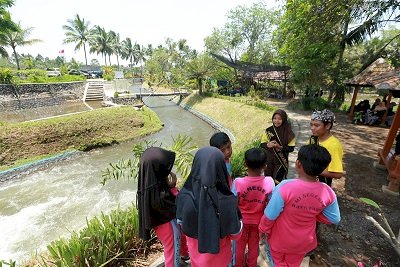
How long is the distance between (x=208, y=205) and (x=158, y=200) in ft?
1.88

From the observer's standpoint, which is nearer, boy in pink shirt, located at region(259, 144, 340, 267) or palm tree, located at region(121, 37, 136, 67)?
boy in pink shirt, located at region(259, 144, 340, 267)

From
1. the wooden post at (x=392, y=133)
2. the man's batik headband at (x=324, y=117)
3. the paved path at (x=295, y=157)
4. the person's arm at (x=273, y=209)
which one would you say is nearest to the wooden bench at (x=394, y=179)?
the wooden post at (x=392, y=133)

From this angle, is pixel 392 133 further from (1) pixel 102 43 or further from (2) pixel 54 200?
(1) pixel 102 43

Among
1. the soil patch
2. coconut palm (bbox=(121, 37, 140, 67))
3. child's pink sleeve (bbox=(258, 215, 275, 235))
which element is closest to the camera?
child's pink sleeve (bbox=(258, 215, 275, 235))

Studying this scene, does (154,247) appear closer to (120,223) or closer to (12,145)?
(120,223)

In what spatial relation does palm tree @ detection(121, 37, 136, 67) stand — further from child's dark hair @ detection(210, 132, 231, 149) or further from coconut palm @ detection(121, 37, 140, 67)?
child's dark hair @ detection(210, 132, 231, 149)

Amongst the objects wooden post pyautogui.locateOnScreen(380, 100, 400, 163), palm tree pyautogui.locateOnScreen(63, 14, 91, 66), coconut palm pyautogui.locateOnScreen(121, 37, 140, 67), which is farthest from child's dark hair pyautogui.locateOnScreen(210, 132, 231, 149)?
coconut palm pyautogui.locateOnScreen(121, 37, 140, 67)

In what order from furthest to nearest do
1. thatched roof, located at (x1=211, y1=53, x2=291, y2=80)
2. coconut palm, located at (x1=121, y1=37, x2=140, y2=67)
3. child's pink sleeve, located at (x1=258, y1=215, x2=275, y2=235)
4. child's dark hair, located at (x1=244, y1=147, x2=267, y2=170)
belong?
coconut palm, located at (x1=121, y1=37, x2=140, y2=67)
thatched roof, located at (x1=211, y1=53, x2=291, y2=80)
child's dark hair, located at (x1=244, y1=147, x2=267, y2=170)
child's pink sleeve, located at (x1=258, y1=215, x2=275, y2=235)

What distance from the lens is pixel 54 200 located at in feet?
22.5

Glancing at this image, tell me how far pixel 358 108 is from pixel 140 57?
60.5 meters

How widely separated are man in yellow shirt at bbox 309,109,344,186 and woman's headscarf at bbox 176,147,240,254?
123cm

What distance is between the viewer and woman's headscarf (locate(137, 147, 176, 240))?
189cm

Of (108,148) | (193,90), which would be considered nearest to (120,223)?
(108,148)

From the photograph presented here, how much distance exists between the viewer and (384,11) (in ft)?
18.8
